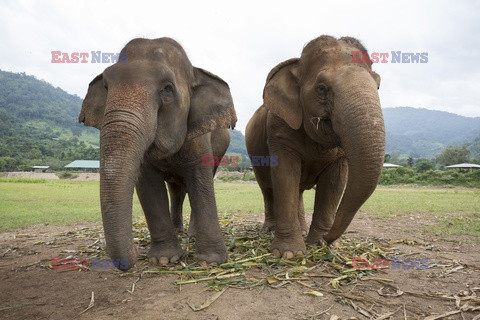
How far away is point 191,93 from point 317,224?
10.1ft

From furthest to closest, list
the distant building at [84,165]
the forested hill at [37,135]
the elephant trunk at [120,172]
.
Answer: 1. the forested hill at [37,135]
2. the distant building at [84,165]
3. the elephant trunk at [120,172]

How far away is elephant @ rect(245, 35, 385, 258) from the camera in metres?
4.23

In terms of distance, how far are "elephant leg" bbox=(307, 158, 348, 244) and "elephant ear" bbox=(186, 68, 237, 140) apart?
6.93 feet

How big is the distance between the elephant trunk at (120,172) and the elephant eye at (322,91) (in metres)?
2.36

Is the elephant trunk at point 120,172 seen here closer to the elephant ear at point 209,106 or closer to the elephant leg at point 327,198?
the elephant ear at point 209,106

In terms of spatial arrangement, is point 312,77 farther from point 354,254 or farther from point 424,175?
point 424,175

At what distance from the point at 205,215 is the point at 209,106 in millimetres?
1545

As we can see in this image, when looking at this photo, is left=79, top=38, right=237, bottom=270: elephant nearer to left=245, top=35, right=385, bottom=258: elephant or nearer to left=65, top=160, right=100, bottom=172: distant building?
left=245, top=35, right=385, bottom=258: elephant

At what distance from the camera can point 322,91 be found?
4836mm

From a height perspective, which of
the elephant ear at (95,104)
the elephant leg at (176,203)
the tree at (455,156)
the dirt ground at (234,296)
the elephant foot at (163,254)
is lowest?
the dirt ground at (234,296)

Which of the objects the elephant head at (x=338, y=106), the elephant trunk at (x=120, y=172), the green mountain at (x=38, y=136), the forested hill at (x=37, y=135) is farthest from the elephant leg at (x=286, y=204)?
the green mountain at (x=38, y=136)

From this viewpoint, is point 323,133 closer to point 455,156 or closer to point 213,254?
point 213,254

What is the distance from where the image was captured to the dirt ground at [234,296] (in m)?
3.49

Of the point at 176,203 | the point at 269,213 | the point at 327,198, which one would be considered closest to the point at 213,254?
the point at 327,198
